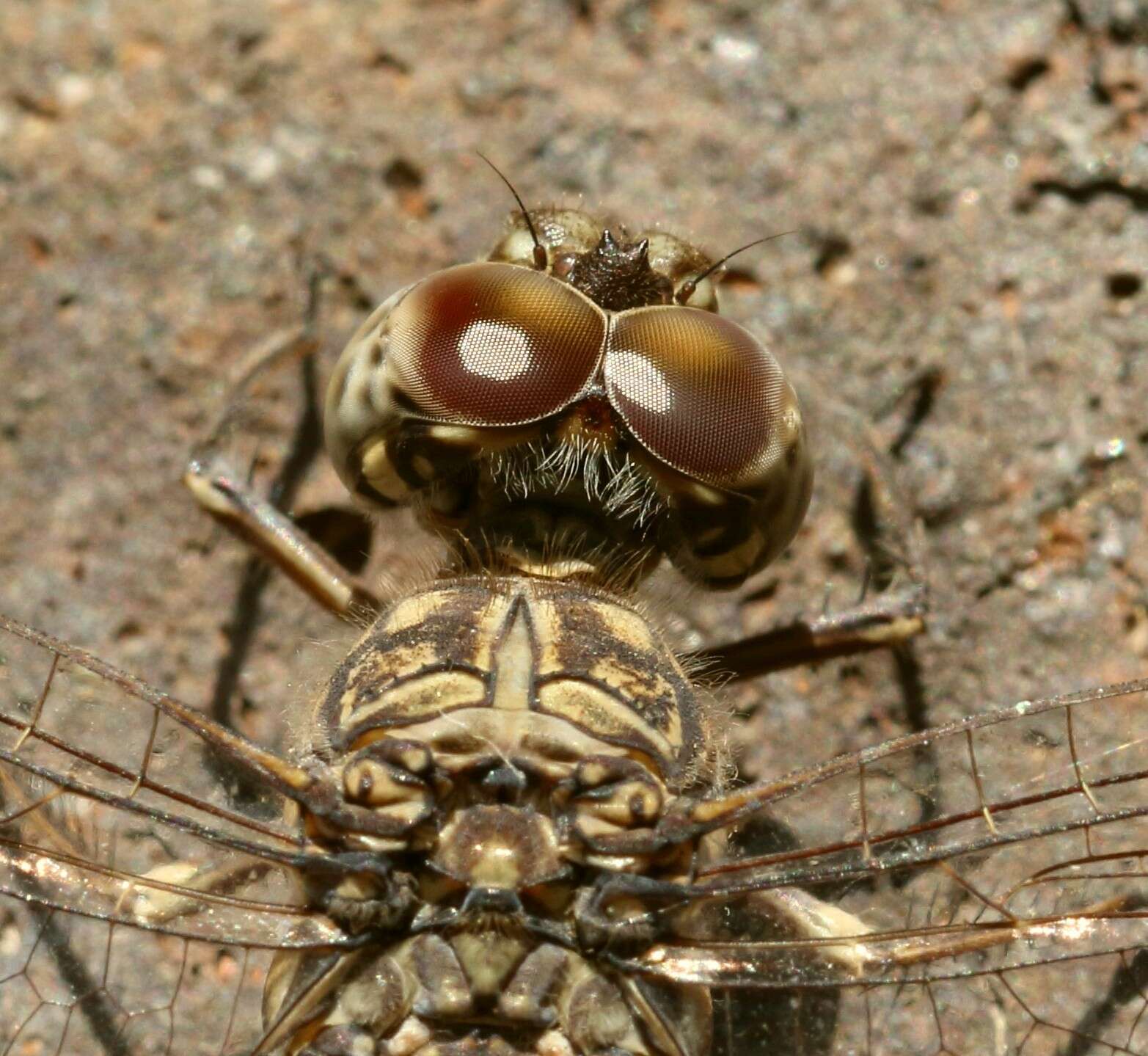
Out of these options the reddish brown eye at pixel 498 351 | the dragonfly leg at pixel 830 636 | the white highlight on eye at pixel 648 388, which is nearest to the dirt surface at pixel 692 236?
the dragonfly leg at pixel 830 636

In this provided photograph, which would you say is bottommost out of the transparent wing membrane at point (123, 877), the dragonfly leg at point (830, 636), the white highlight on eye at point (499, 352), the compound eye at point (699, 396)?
Answer: the dragonfly leg at point (830, 636)

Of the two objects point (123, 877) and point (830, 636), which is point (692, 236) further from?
point (123, 877)

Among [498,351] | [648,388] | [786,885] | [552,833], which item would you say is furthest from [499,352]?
[786,885]

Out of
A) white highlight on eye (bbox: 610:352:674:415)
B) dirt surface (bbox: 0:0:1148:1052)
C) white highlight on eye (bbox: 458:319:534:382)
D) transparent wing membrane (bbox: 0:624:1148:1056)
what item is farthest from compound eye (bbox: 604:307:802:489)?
dirt surface (bbox: 0:0:1148:1052)

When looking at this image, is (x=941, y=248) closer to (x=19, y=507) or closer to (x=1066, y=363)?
(x=1066, y=363)

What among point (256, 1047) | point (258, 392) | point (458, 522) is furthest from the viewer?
point (258, 392)

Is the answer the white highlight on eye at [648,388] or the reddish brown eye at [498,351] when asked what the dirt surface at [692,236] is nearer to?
the reddish brown eye at [498,351]

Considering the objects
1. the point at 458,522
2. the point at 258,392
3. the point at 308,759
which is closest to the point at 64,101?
the point at 258,392
